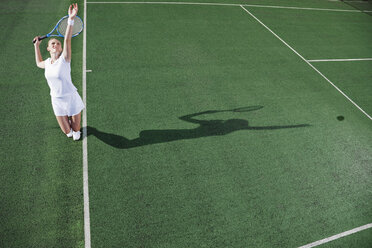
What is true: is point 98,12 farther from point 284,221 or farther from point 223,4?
point 284,221

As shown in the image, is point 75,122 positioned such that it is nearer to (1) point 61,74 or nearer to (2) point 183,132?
(1) point 61,74

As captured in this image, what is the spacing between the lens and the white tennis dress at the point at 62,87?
4.24 metres

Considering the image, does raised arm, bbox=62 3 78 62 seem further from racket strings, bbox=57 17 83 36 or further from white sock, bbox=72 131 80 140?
white sock, bbox=72 131 80 140

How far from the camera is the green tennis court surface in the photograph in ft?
14.5

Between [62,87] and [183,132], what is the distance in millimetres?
2687

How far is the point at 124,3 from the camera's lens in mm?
11484

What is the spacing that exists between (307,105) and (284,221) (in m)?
3.81

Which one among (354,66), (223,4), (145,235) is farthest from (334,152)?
(223,4)

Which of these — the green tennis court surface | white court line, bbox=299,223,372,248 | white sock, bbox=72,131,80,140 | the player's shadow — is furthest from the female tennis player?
white court line, bbox=299,223,372,248

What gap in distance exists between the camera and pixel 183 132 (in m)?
6.03

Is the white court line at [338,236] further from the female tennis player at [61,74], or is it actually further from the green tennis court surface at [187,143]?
the female tennis player at [61,74]

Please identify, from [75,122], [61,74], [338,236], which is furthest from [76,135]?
[338,236]

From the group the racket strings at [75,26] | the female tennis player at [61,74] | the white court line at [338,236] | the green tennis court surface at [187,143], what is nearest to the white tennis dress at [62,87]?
the female tennis player at [61,74]

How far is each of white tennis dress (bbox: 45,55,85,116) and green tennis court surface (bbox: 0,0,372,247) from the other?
100 cm
